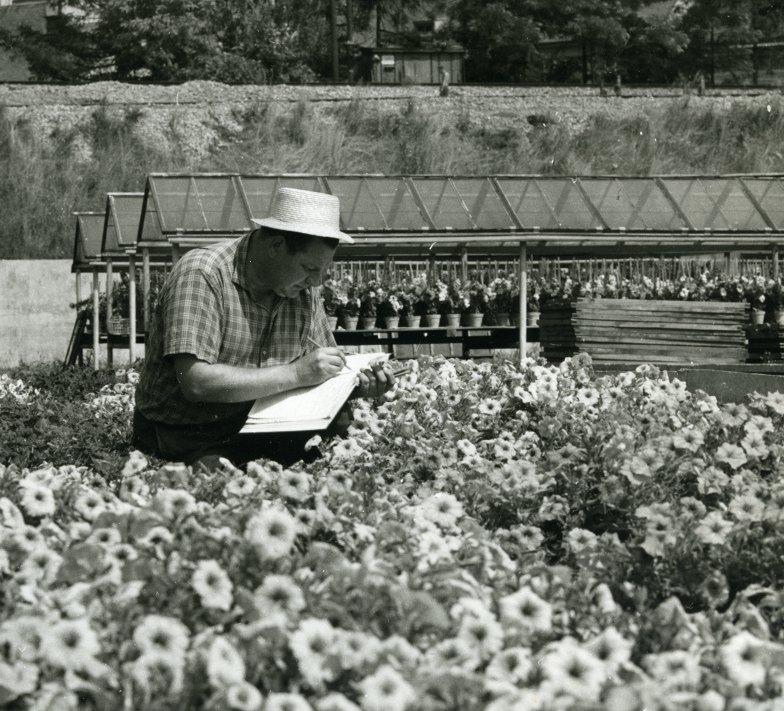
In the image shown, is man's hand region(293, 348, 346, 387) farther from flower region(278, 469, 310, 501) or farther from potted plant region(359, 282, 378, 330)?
potted plant region(359, 282, 378, 330)

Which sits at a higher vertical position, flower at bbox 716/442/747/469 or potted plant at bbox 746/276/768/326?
flower at bbox 716/442/747/469

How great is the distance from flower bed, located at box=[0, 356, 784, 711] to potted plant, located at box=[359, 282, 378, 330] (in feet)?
43.9

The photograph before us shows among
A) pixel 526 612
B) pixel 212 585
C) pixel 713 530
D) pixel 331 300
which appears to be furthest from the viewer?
pixel 331 300

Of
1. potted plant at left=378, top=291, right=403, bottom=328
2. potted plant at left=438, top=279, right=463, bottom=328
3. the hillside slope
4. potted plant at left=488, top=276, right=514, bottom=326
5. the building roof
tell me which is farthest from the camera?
the building roof

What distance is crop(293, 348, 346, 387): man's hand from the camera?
466cm

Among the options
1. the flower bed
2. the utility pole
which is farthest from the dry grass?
the flower bed

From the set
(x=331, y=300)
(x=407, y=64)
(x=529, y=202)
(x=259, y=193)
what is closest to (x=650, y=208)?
(x=529, y=202)

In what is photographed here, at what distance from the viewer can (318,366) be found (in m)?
4.66

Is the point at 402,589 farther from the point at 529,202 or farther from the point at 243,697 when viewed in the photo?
the point at 529,202

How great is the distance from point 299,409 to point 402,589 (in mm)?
2393

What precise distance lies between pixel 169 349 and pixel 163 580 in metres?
2.20

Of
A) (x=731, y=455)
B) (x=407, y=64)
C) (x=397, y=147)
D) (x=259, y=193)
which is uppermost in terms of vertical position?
(x=407, y=64)

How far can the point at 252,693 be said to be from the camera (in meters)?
2.09

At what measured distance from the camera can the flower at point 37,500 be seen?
3.22m
